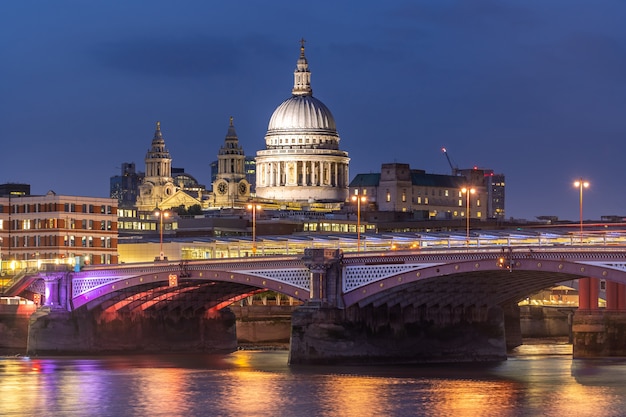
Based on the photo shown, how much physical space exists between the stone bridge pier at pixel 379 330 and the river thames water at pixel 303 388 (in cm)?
205

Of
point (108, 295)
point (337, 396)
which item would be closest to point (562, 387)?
point (337, 396)

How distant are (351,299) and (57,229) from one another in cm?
4499

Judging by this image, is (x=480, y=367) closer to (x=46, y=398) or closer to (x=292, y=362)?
(x=292, y=362)

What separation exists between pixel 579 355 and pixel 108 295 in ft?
105

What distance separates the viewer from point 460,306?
112688mm

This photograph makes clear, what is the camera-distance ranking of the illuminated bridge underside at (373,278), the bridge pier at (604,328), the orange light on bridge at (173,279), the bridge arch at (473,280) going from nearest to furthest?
the bridge arch at (473,280) < the illuminated bridge underside at (373,278) < the bridge pier at (604,328) < the orange light on bridge at (173,279)

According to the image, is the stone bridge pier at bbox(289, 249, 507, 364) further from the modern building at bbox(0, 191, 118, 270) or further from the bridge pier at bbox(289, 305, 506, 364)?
the modern building at bbox(0, 191, 118, 270)

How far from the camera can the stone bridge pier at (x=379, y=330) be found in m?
104

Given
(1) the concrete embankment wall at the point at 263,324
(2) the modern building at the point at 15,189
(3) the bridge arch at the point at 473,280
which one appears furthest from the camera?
(2) the modern building at the point at 15,189

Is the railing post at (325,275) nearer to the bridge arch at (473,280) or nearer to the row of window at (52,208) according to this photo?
the bridge arch at (473,280)

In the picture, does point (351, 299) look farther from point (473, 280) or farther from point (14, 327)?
point (14, 327)

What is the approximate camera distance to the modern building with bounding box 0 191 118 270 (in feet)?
475

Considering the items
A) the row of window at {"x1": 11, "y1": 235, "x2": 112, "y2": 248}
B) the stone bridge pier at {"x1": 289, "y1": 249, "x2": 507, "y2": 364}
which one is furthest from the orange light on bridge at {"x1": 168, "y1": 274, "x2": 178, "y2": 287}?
the row of window at {"x1": 11, "y1": 235, "x2": 112, "y2": 248}

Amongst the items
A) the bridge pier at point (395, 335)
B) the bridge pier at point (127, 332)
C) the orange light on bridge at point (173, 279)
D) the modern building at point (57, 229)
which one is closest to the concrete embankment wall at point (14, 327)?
the bridge pier at point (127, 332)
